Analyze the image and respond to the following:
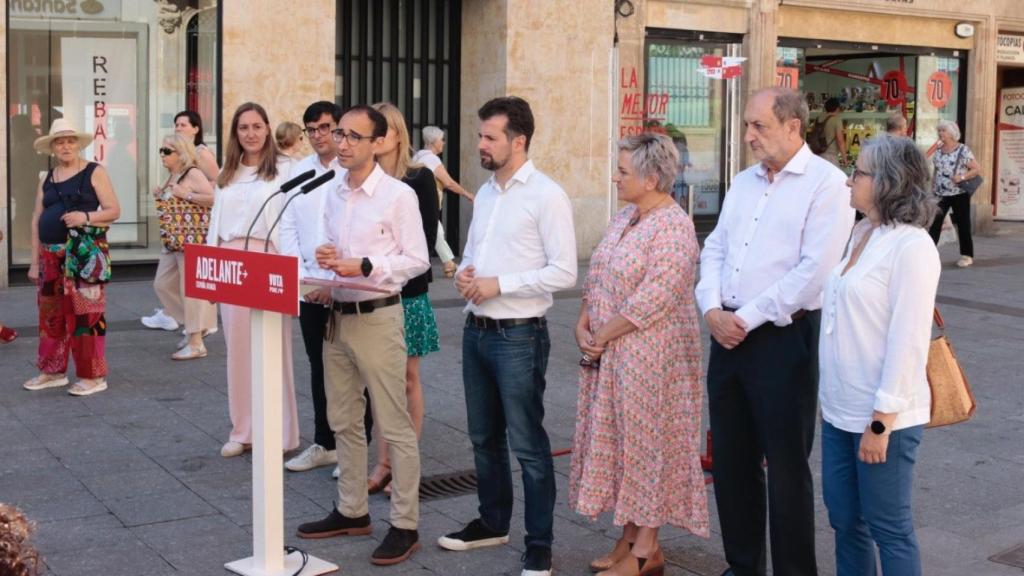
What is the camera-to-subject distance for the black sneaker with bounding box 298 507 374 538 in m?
5.77

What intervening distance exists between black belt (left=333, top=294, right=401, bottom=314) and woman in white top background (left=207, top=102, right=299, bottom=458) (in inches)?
63.2

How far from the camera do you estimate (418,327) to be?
256 inches

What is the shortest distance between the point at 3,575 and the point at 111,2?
1285cm

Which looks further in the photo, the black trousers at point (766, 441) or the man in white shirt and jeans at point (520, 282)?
the man in white shirt and jeans at point (520, 282)

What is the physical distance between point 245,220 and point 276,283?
2.32 metres

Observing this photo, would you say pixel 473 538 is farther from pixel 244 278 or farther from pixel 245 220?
pixel 245 220

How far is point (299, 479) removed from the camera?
6.76 m

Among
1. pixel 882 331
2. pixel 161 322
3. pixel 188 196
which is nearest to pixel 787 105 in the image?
pixel 882 331

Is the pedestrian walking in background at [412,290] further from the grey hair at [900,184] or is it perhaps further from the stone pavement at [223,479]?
the grey hair at [900,184]

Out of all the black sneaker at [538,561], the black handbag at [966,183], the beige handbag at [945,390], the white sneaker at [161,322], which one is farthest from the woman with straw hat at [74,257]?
the black handbag at [966,183]

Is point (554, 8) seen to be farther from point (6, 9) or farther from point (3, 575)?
point (3, 575)

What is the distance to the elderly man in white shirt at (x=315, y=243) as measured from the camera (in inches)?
234

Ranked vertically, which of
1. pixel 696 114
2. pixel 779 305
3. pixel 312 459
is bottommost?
pixel 312 459

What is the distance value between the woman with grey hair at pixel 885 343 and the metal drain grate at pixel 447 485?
2.56 meters
